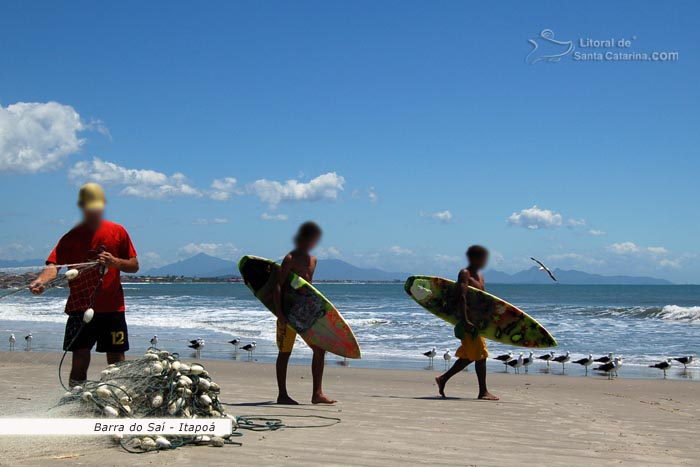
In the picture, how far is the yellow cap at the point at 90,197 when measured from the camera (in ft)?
16.5

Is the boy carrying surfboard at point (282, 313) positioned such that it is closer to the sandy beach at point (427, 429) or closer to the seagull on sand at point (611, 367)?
the sandy beach at point (427, 429)

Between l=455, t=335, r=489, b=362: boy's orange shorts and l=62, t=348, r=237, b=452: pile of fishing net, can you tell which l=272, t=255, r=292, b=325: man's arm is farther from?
l=455, t=335, r=489, b=362: boy's orange shorts

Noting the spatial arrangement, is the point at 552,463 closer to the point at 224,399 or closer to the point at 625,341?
the point at 224,399

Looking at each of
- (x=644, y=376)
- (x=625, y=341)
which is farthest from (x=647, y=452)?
(x=625, y=341)

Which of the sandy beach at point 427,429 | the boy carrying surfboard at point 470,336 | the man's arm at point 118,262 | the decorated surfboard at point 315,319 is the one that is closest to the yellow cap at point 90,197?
the man's arm at point 118,262

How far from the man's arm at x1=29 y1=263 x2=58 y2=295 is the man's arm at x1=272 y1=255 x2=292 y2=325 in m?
2.63

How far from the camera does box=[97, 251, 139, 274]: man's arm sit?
4.85 m

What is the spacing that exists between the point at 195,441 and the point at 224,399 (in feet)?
9.59

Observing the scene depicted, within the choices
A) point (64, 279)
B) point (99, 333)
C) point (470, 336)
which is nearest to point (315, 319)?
point (470, 336)

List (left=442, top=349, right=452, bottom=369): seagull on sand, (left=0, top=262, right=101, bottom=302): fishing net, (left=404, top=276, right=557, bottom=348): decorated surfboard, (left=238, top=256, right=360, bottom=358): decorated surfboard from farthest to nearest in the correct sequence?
1. (left=442, top=349, right=452, bottom=369): seagull on sand
2. (left=404, top=276, right=557, bottom=348): decorated surfboard
3. (left=238, top=256, right=360, bottom=358): decorated surfboard
4. (left=0, top=262, right=101, bottom=302): fishing net

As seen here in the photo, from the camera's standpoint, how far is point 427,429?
5.81 meters

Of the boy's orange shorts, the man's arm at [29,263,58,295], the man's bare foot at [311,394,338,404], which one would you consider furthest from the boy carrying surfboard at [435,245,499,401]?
the man's arm at [29,263,58,295]

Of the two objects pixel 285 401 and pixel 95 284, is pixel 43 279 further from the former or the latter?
pixel 285 401
